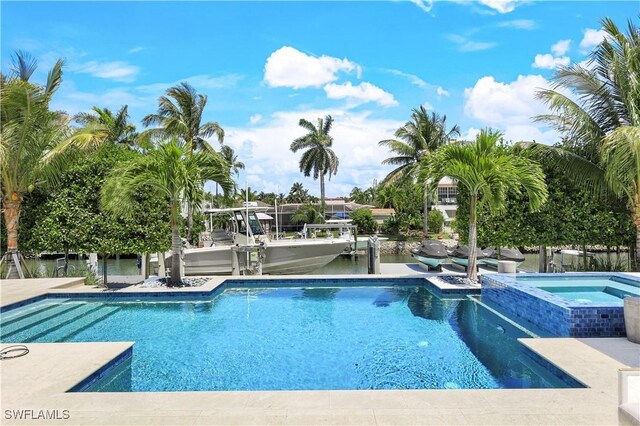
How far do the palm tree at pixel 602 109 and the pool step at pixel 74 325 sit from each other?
38.3 feet

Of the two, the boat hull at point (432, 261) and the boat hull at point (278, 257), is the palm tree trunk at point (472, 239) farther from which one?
the boat hull at point (278, 257)

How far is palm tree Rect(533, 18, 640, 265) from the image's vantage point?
1044 cm

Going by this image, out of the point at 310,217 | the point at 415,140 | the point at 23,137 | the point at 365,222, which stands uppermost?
the point at 415,140

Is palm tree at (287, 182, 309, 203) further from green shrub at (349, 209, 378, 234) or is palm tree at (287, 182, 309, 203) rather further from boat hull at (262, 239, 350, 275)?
boat hull at (262, 239, 350, 275)

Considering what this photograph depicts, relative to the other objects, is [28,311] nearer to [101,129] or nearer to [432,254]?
[101,129]

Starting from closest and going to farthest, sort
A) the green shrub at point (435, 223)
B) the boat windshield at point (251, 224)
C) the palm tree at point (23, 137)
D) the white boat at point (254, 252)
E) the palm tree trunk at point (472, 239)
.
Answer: the palm tree trunk at point (472, 239) < the palm tree at point (23, 137) < the white boat at point (254, 252) < the boat windshield at point (251, 224) < the green shrub at point (435, 223)

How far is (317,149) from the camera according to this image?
3594 cm

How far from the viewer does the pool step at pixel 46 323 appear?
7.12m

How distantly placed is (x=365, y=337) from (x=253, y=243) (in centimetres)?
993

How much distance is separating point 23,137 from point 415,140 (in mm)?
22213

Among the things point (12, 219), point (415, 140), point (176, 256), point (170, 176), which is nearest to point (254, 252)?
point (176, 256)

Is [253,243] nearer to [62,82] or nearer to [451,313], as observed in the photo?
[62,82]

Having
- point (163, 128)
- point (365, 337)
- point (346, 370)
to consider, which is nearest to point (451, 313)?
point (365, 337)

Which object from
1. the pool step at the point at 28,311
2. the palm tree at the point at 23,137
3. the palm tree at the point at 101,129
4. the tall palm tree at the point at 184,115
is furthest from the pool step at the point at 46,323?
the tall palm tree at the point at 184,115
